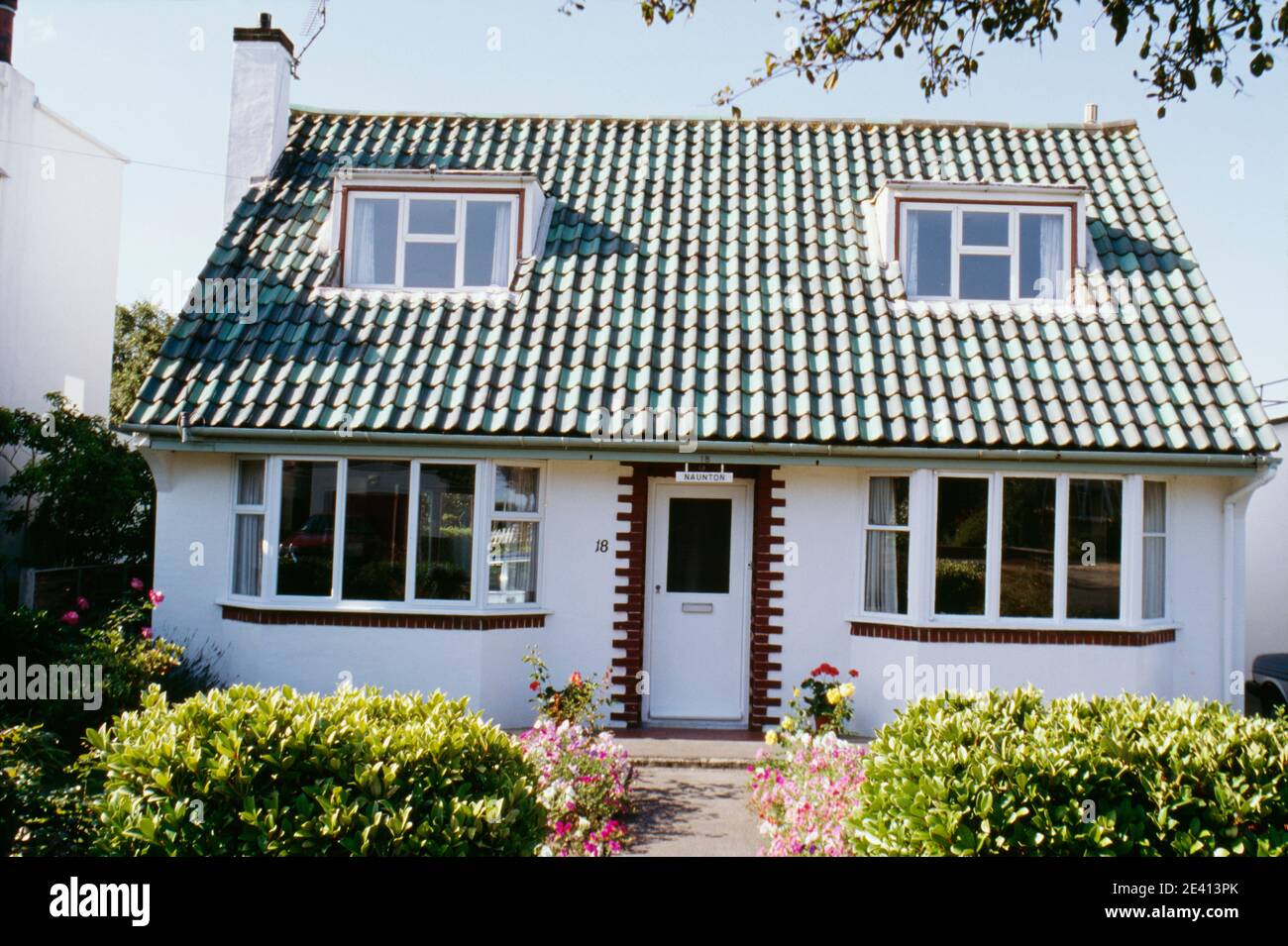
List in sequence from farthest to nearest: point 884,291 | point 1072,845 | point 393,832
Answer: point 884,291
point 1072,845
point 393,832

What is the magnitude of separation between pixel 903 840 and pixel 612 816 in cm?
285

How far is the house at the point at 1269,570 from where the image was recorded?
15.4 metres

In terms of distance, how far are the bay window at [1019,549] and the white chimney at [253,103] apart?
910cm

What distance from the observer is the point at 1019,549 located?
10.0 meters

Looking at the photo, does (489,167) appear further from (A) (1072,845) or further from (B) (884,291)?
(A) (1072,845)

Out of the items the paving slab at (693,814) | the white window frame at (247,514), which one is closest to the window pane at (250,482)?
the white window frame at (247,514)

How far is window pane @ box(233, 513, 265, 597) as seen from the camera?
10359 mm

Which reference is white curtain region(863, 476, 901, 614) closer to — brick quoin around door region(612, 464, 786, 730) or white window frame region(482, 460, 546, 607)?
brick quoin around door region(612, 464, 786, 730)

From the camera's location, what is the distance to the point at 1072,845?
491 cm

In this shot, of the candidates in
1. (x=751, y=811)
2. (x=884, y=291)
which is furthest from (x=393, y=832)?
(x=884, y=291)

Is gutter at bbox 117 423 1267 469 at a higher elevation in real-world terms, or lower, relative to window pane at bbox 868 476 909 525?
higher

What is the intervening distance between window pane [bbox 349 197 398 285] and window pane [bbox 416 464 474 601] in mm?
2783

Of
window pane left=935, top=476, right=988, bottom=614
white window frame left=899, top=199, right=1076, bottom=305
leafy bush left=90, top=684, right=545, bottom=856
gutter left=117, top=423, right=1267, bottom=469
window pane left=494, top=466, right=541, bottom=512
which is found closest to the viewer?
leafy bush left=90, top=684, right=545, bottom=856

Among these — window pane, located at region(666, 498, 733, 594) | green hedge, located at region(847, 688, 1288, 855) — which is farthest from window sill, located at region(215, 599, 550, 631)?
green hedge, located at region(847, 688, 1288, 855)
